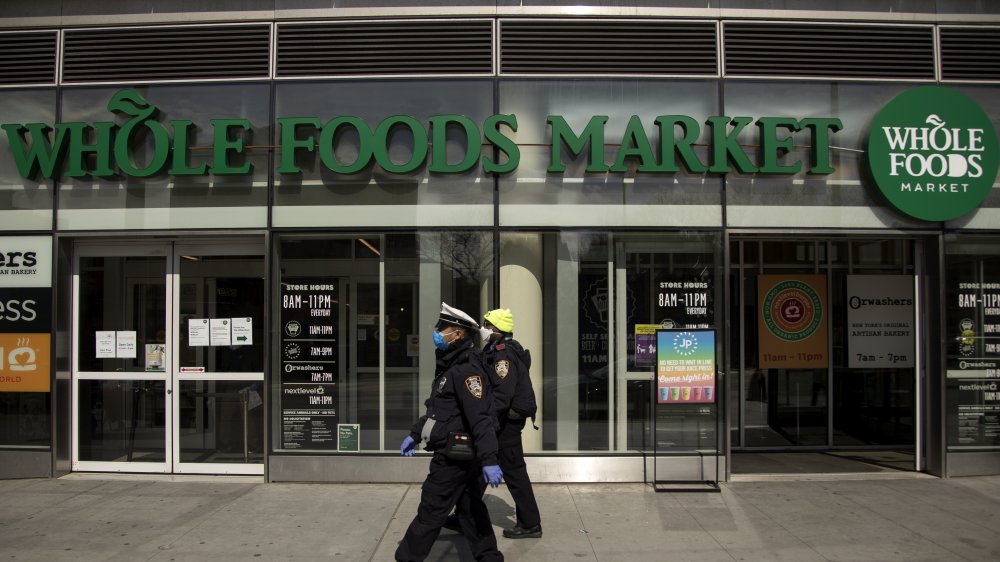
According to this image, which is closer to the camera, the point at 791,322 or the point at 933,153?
the point at 933,153

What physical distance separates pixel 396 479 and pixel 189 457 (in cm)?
247

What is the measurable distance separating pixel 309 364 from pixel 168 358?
1.66 metres

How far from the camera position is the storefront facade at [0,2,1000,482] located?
27.4 feet

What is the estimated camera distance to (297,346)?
843 centimetres

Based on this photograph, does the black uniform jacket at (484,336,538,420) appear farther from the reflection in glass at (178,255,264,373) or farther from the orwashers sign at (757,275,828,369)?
the orwashers sign at (757,275,828,369)

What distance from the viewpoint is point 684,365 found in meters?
7.84

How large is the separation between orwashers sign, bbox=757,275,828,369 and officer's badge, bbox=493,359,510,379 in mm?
5694

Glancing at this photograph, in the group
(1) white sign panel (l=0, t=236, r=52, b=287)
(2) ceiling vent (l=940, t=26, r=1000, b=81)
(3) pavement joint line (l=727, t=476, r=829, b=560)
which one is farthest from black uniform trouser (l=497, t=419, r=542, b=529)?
(2) ceiling vent (l=940, t=26, r=1000, b=81)

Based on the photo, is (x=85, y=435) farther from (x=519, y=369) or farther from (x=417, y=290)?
(x=519, y=369)

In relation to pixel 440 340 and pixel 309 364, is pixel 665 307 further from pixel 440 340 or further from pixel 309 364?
pixel 309 364

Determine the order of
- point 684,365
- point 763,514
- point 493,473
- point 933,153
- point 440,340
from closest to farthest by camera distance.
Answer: point 493,473 → point 440,340 → point 763,514 → point 684,365 → point 933,153

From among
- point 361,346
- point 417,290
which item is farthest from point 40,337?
point 417,290

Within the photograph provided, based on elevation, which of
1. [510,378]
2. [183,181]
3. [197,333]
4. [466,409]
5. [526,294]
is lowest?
[466,409]

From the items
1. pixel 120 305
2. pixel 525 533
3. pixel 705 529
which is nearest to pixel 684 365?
pixel 705 529
